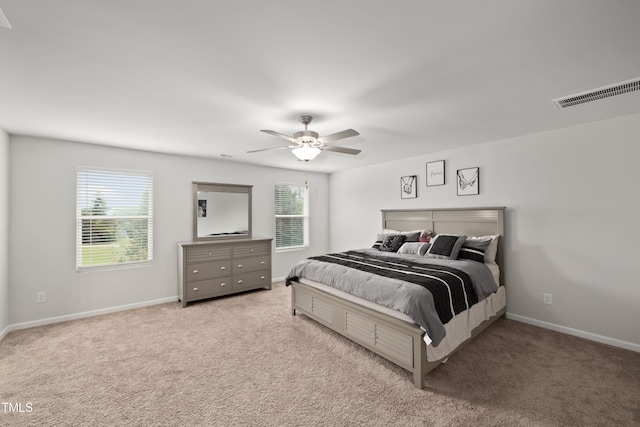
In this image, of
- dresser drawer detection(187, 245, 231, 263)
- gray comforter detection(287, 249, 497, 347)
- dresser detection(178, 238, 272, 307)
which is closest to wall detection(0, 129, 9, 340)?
dresser detection(178, 238, 272, 307)

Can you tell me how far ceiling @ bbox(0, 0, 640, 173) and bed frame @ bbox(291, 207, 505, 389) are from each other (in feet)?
4.71

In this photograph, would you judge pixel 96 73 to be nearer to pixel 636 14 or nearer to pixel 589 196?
pixel 636 14

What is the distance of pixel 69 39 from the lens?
165cm

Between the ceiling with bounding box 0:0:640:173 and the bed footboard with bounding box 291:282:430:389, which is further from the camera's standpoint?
the bed footboard with bounding box 291:282:430:389

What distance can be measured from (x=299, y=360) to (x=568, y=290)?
3304 millimetres

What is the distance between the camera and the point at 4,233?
3.35m

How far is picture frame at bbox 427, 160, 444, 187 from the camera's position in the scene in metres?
4.54

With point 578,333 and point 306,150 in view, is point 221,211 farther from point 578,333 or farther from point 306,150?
point 578,333

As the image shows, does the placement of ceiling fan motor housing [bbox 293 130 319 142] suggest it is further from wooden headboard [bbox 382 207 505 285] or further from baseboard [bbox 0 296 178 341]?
baseboard [bbox 0 296 178 341]

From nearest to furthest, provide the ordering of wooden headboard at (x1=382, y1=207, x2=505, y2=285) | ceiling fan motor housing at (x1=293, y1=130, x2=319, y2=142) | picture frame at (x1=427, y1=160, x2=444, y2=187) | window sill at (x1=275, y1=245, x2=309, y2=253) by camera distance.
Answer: ceiling fan motor housing at (x1=293, y1=130, x2=319, y2=142) < wooden headboard at (x1=382, y1=207, x2=505, y2=285) < picture frame at (x1=427, y1=160, x2=444, y2=187) < window sill at (x1=275, y1=245, x2=309, y2=253)

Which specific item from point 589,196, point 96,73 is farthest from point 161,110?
point 589,196

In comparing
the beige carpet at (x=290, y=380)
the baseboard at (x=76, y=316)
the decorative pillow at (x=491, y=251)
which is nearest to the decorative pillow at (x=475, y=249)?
the decorative pillow at (x=491, y=251)

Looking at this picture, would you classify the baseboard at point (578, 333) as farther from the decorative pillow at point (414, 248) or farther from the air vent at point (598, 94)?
the air vent at point (598, 94)

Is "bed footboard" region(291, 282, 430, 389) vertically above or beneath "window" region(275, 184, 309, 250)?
beneath
